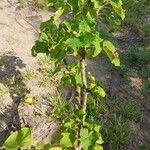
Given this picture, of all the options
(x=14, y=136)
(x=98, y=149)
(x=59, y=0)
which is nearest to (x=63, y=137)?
(x=98, y=149)

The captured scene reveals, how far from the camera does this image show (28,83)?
631 cm

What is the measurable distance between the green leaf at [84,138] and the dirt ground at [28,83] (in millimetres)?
1720

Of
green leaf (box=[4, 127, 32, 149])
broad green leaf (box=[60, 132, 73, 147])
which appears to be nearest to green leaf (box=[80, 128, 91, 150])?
broad green leaf (box=[60, 132, 73, 147])

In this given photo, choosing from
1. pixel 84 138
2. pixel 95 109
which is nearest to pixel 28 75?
pixel 95 109

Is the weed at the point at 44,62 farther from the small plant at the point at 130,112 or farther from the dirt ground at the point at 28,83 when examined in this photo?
the small plant at the point at 130,112

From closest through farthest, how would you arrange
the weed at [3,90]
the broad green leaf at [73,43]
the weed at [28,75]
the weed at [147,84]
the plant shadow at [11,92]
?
the broad green leaf at [73,43]
the plant shadow at [11,92]
the weed at [3,90]
the weed at [28,75]
the weed at [147,84]

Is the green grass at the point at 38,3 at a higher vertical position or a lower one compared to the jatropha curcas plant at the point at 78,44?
higher

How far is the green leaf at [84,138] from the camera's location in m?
3.60

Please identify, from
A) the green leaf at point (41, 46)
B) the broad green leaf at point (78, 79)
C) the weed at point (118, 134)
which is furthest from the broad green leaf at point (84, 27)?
the weed at point (118, 134)

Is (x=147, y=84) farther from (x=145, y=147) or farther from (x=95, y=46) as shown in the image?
(x=95, y=46)

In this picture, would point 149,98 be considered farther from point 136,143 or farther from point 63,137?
point 63,137

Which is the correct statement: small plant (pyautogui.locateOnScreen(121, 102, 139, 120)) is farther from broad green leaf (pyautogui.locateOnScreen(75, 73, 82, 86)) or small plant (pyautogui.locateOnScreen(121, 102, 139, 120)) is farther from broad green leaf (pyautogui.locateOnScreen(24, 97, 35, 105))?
broad green leaf (pyautogui.locateOnScreen(75, 73, 82, 86))

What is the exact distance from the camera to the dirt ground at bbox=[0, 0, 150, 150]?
217 inches

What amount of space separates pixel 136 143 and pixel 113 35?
3540 millimetres
